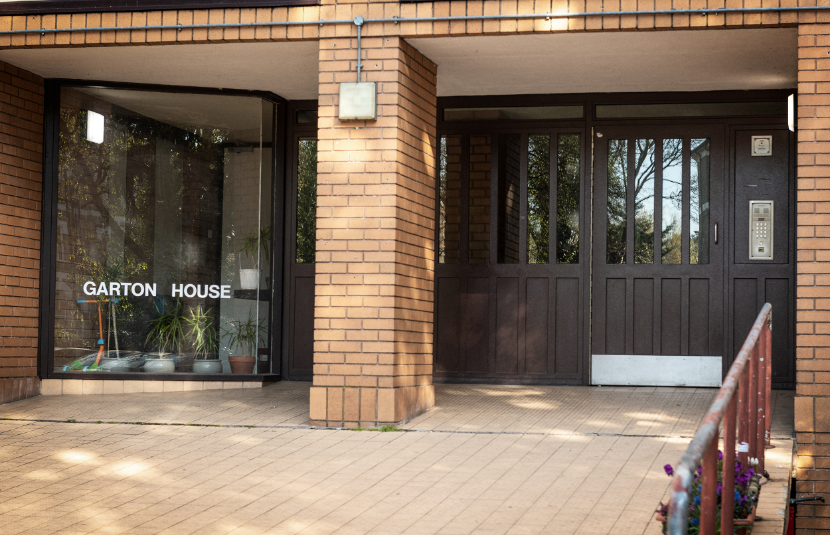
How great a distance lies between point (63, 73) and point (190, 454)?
4174mm

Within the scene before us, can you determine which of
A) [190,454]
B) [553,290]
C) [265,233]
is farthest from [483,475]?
[265,233]

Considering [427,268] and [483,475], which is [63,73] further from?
[483,475]

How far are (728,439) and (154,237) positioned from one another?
6.02 m

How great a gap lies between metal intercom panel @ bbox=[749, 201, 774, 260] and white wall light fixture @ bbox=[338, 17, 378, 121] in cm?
379

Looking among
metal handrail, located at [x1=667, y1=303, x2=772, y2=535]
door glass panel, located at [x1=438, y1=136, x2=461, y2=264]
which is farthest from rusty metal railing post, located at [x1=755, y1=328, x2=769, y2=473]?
door glass panel, located at [x1=438, y1=136, x2=461, y2=264]

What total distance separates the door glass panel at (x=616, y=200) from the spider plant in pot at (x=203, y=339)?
378cm

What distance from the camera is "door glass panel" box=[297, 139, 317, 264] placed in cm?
814

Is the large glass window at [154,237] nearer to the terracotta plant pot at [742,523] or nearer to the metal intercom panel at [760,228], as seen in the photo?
the metal intercom panel at [760,228]

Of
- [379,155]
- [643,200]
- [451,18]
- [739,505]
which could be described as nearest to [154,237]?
[379,155]

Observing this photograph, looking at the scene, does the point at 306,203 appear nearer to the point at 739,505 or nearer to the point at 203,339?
the point at 203,339

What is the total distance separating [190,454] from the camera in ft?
16.0

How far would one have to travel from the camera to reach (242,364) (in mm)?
7746

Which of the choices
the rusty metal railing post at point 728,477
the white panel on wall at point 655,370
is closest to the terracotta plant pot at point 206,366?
the white panel on wall at point 655,370

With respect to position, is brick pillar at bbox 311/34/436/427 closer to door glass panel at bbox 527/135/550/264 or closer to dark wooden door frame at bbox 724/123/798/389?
door glass panel at bbox 527/135/550/264
